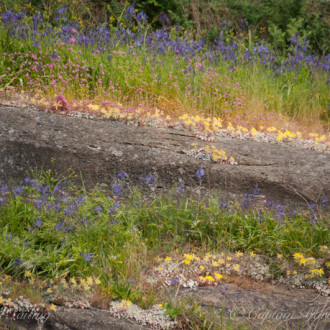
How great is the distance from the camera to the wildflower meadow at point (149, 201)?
2.85 metres

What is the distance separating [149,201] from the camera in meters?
3.83

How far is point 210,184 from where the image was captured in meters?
4.04

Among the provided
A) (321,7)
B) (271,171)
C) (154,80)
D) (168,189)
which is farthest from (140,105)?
(321,7)

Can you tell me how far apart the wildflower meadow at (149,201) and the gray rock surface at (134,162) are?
0.42 feet

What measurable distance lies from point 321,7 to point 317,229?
706 cm

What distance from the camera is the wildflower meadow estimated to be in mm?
2846

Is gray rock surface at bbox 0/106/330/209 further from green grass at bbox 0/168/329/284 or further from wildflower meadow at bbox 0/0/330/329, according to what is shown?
green grass at bbox 0/168/329/284

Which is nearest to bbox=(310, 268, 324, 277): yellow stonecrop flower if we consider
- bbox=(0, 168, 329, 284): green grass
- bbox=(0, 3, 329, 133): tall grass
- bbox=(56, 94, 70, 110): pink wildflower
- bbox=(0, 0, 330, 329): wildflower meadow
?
bbox=(0, 0, 330, 329): wildflower meadow

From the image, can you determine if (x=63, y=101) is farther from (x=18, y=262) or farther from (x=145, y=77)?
(x=18, y=262)

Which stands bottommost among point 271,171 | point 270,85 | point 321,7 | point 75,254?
point 75,254

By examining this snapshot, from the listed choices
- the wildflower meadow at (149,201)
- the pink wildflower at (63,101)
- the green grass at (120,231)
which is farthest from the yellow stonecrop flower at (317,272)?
the pink wildflower at (63,101)

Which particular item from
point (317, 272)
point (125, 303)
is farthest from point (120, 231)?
point (317, 272)

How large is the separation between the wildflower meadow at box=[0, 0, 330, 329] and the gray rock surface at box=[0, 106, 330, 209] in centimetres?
13

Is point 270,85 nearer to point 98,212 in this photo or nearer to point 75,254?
point 98,212
